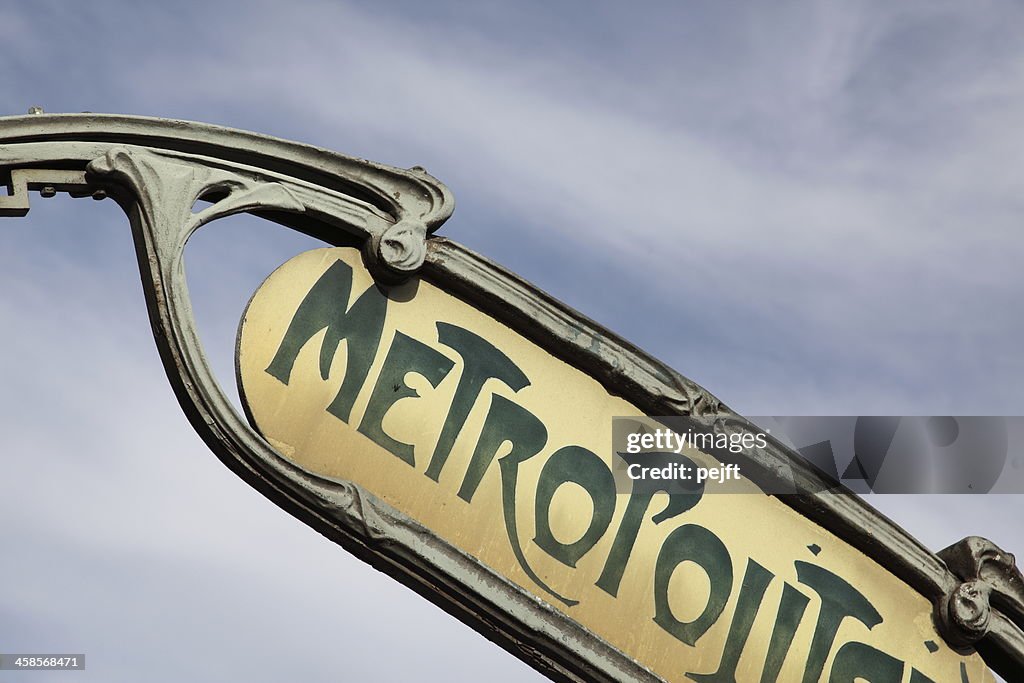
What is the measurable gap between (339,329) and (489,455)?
2.09ft

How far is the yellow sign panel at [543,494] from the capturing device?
4.52 metres

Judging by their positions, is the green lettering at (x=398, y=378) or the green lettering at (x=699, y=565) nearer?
the green lettering at (x=398, y=378)

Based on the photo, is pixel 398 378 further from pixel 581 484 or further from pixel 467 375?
pixel 581 484

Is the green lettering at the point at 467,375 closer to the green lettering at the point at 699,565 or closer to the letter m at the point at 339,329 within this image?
the letter m at the point at 339,329

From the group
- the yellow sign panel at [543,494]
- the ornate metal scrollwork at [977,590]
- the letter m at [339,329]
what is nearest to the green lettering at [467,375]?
the yellow sign panel at [543,494]

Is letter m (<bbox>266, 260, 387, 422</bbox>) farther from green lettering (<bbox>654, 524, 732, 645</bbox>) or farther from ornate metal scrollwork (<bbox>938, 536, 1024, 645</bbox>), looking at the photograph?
ornate metal scrollwork (<bbox>938, 536, 1024, 645</bbox>)

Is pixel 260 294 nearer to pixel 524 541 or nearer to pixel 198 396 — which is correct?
pixel 198 396

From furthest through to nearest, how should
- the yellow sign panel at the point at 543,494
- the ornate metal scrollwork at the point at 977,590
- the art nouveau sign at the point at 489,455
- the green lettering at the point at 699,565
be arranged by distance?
the ornate metal scrollwork at the point at 977,590 → the green lettering at the point at 699,565 → the yellow sign panel at the point at 543,494 → the art nouveau sign at the point at 489,455

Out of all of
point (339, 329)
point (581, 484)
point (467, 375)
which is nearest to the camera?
point (339, 329)

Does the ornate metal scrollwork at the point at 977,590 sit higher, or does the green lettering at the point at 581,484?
the ornate metal scrollwork at the point at 977,590

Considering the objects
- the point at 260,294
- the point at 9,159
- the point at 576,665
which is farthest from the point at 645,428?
the point at 9,159

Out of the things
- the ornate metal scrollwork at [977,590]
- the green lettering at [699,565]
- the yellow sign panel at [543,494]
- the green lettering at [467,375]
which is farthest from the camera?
the ornate metal scrollwork at [977,590]

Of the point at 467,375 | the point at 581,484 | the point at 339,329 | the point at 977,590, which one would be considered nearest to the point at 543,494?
the point at 581,484

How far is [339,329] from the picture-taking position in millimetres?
4594
